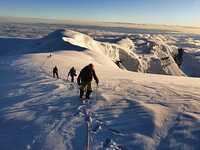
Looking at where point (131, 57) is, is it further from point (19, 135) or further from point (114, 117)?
point (19, 135)

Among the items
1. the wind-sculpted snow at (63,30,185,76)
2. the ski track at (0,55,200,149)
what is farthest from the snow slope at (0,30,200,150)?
the wind-sculpted snow at (63,30,185,76)

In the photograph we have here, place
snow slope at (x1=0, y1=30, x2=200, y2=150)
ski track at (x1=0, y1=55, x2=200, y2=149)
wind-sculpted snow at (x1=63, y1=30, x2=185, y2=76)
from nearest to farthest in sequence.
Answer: snow slope at (x1=0, y1=30, x2=200, y2=150) < ski track at (x1=0, y1=55, x2=200, y2=149) < wind-sculpted snow at (x1=63, y1=30, x2=185, y2=76)

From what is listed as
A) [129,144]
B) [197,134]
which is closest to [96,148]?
[129,144]

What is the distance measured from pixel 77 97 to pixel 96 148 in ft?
20.7

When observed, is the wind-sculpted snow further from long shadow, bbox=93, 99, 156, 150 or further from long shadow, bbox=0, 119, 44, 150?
long shadow, bbox=0, 119, 44, 150

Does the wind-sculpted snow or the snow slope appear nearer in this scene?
the snow slope

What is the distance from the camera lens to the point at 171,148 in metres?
10.9

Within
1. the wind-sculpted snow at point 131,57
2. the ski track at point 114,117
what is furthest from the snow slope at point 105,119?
the wind-sculpted snow at point 131,57

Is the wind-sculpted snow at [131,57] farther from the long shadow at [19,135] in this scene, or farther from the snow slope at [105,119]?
the long shadow at [19,135]

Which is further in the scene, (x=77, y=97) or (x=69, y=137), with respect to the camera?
(x=77, y=97)

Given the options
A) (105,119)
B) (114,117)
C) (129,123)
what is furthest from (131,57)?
(129,123)

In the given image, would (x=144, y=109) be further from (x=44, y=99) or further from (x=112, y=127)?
(x=44, y=99)

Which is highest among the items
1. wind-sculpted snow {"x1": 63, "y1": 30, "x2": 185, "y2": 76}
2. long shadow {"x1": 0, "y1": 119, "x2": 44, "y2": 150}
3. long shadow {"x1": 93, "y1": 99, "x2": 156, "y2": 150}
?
long shadow {"x1": 93, "y1": 99, "x2": 156, "y2": 150}

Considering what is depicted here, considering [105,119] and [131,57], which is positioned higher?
[105,119]
